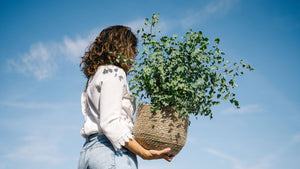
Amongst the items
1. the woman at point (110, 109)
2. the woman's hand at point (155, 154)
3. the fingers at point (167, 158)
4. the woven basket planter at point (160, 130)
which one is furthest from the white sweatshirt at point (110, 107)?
the fingers at point (167, 158)

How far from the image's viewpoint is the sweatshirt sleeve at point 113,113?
2.18m

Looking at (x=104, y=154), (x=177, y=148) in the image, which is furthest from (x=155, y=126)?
(x=104, y=154)

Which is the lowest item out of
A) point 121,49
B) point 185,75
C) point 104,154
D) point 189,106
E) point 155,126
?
point 104,154

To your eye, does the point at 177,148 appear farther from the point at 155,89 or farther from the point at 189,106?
the point at 155,89

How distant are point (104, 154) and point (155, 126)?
1.47 feet

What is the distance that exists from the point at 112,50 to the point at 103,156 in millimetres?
896

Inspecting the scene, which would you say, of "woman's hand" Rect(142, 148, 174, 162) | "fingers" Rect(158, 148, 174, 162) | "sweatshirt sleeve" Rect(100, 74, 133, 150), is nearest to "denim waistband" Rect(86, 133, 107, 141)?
"sweatshirt sleeve" Rect(100, 74, 133, 150)

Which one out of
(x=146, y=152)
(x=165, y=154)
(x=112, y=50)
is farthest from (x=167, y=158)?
(x=112, y=50)

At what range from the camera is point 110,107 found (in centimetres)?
220

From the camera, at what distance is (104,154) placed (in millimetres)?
2197

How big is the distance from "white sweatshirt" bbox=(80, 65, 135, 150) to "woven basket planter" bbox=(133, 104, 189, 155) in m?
0.11

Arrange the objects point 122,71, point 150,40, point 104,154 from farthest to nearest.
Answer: point 150,40, point 122,71, point 104,154

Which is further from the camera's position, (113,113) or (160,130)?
(160,130)

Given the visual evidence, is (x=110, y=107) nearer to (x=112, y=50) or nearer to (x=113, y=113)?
(x=113, y=113)
